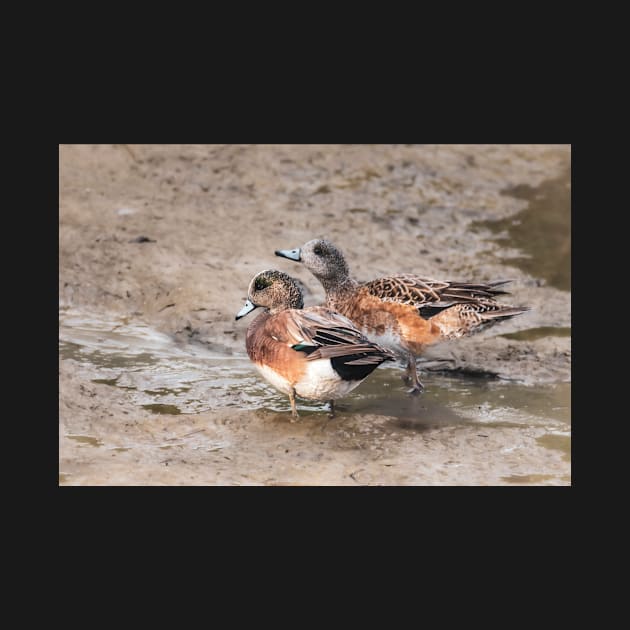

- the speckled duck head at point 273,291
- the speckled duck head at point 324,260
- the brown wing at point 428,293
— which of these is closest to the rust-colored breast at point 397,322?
the brown wing at point 428,293

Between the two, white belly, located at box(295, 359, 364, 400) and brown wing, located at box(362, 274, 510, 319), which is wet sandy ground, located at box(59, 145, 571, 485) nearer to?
white belly, located at box(295, 359, 364, 400)

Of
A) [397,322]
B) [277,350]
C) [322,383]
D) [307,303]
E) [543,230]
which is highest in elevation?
[543,230]

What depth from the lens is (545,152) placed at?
1141 centimetres

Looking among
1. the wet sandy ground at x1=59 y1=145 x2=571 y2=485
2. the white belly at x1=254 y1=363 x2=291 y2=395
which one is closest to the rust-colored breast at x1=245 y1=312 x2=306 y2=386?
the white belly at x1=254 y1=363 x2=291 y2=395

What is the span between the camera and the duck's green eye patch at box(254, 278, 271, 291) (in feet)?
22.3

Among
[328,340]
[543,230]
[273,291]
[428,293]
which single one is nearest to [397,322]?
[428,293]

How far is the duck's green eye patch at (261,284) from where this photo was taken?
22.3 ft

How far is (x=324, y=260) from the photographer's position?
7641 millimetres

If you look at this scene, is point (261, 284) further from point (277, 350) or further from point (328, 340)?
point (328, 340)

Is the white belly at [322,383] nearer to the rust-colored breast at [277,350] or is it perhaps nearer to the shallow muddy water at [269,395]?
the rust-colored breast at [277,350]

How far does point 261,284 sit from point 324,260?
0.96 metres

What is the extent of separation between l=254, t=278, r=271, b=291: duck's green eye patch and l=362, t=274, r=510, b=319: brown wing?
0.98 metres

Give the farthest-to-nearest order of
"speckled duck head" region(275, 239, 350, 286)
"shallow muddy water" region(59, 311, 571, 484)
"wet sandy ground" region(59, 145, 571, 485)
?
1. "speckled duck head" region(275, 239, 350, 286)
2. "shallow muddy water" region(59, 311, 571, 484)
3. "wet sandy ground" region(59, 145, 571, 485)

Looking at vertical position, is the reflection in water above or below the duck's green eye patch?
above
